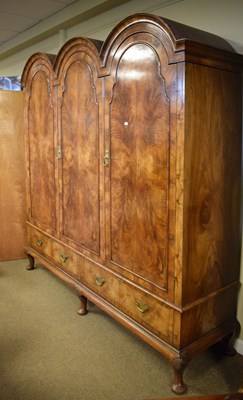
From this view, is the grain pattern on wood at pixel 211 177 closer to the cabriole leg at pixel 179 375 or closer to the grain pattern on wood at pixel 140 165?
the grain pattern on wood at pixel 140 165

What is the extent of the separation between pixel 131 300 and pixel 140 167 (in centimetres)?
81

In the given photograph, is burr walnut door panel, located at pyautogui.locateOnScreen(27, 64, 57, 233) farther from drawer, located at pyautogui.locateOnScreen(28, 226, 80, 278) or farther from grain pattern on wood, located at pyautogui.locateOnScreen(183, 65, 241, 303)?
grain pattern on wood, located at pyautogui.locateOnScreen(183, 65, 241, 303)

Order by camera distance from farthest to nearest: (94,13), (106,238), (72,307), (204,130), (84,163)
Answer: (94,13) < (72,307) < (84,163) < (106,238) < (204,130)

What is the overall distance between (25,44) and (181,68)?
3214 millimetres

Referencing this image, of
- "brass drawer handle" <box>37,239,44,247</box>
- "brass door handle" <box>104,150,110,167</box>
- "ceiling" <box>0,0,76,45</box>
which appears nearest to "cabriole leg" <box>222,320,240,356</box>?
"brass door handle" <box>104,150,110,167</box>

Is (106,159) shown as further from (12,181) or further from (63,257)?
(12,181)

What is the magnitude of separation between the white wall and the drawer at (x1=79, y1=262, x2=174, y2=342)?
56 centimetres

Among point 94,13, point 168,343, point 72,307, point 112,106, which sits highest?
point 94,13

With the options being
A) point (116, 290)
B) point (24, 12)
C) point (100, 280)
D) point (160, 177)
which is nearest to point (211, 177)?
point (160, 177)

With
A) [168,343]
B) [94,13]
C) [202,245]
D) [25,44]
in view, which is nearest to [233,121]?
[202,245]

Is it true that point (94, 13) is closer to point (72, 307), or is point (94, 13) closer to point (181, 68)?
point (181, 68)

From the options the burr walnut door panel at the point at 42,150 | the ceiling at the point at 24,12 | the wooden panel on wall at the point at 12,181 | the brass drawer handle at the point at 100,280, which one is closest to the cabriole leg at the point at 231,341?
the brass drawer handle at the point at 100,280

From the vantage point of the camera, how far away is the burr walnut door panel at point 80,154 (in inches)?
92.4

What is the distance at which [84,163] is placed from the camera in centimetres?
248
